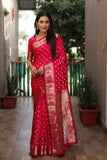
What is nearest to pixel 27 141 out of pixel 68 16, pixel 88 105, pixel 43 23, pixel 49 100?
pixel 49 100

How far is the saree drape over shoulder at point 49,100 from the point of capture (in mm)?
2426

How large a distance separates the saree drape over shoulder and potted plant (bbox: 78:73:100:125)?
137 centimetres

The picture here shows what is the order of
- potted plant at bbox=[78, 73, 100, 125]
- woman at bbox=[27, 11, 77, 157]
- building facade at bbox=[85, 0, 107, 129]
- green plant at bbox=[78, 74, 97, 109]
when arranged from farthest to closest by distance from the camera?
green plant at bbox=[78, 74, 97, 109] → potted plant at bbox=[78, 73, 100, 125] → building facade at bbox=[85, 0, 107, 129] → woman at bbox=[27, 11, 77, 157]

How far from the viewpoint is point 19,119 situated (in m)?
4.25

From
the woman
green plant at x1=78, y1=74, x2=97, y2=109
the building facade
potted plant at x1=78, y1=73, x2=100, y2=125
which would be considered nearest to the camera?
the woman

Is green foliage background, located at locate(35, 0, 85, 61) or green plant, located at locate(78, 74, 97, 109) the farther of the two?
green foliage background, located at locate(35, 0, 85, 61)

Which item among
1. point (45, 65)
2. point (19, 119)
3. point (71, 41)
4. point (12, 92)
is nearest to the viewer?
point (45, 65)

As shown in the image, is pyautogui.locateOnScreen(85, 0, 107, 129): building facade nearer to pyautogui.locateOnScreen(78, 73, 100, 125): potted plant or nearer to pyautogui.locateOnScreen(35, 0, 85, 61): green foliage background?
pyautogui.locateOnScreen(78, 73, 100, 125): potted plant

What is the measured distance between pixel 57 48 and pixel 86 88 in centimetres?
173

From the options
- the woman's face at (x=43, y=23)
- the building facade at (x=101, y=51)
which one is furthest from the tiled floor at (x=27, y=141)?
the woman's face at (x=43, y=23)

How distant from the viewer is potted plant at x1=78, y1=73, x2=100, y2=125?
150 inches

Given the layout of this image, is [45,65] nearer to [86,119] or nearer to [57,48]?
[57,48]

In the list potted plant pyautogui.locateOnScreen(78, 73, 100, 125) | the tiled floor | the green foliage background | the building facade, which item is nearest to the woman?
the tiled floor

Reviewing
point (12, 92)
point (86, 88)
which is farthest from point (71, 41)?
point (86, 88)
